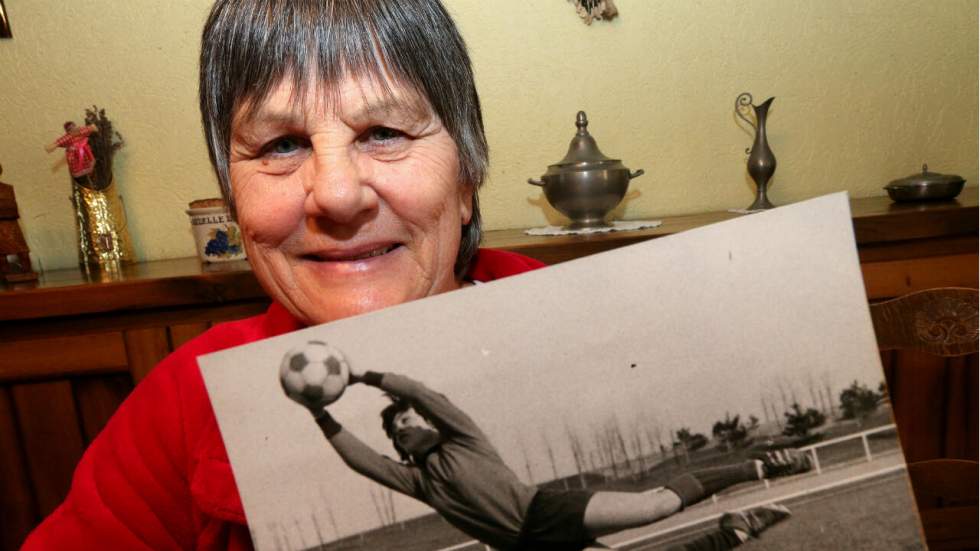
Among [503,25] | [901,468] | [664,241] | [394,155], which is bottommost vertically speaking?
[901,468]

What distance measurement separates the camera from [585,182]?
1.38 m

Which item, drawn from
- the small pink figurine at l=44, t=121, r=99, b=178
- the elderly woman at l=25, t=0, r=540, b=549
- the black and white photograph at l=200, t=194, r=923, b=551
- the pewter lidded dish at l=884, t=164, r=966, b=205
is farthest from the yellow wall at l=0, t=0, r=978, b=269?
the black and white photograph at l=200, t=194, r=923, b=551

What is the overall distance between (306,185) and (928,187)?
144cm

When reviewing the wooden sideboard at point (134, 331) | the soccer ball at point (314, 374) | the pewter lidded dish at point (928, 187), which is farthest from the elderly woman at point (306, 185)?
the pewter lidded dish at point (928, 187)

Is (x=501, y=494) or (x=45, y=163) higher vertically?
(x=45, y=163)

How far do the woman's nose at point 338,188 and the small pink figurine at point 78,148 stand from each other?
1.13 metres

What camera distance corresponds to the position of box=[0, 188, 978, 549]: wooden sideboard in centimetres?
114

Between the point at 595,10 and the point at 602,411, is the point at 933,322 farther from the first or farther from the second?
the point at 595,10

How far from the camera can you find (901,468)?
0.41 m

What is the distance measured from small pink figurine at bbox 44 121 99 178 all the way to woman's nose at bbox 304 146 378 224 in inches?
44.5

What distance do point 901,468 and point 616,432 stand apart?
187 mm

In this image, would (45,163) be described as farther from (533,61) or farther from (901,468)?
(901,468)

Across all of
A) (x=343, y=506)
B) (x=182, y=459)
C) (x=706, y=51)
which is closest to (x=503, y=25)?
(x=706, y=51)

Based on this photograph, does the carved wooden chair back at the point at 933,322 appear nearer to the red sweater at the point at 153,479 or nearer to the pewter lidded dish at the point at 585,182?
the pewter lidded dish at the point at 585,182
